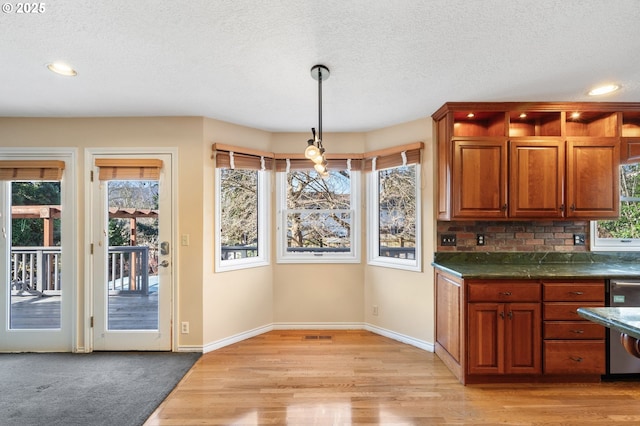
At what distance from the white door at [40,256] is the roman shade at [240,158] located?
1431 mm

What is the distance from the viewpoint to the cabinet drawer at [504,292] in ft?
7.75

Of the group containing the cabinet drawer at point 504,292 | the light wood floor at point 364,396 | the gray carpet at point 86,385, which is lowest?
the light wood floor at point 364,396

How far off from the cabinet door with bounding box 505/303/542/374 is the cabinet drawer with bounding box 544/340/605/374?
0.09 metres

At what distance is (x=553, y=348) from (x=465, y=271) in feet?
2.95

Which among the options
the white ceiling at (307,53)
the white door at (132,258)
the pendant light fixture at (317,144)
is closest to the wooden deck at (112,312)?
the white door at (132,258)

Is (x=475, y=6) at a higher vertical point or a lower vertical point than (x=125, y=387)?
higher

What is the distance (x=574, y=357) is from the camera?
2357mm

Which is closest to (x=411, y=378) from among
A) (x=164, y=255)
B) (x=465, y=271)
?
(x=465, y=271)

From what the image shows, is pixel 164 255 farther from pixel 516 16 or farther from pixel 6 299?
pixel 516 16

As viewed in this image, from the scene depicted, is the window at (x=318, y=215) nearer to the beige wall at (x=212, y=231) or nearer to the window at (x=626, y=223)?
the beige wall at (x=212, y=231)

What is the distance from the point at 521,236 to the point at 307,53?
2.68 m

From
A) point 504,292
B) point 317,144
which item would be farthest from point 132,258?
point 504,292

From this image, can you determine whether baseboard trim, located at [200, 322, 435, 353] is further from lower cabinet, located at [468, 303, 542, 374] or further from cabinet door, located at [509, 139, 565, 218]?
cabinet door, located at [509, 139, 565, 218]

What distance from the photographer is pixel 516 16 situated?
60.8 inches
